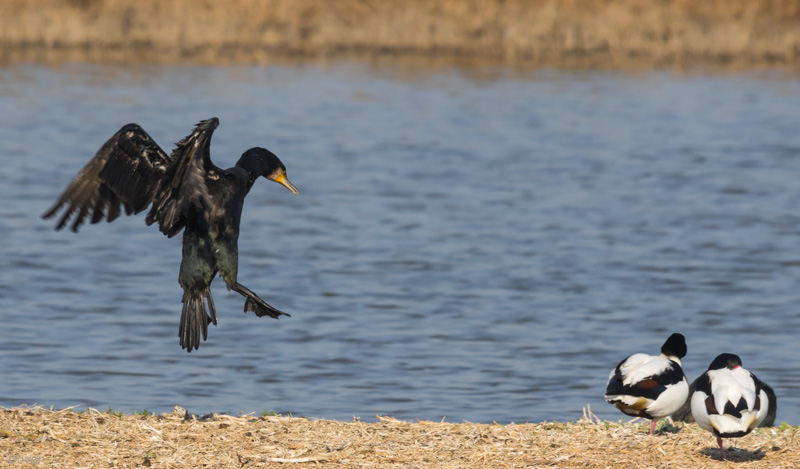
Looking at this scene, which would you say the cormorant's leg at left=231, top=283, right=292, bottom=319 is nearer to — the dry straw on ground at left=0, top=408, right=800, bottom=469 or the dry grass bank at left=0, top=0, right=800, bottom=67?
the dry straw on ground at left=0, top=408, right=800, bottom=469

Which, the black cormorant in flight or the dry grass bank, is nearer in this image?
the black cormorant in flight

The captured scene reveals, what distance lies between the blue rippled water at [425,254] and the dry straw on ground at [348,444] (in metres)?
1.98

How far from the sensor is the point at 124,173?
24.3 ft

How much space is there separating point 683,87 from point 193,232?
24.1 metres

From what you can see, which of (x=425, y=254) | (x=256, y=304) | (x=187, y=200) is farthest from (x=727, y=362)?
(x=425, y=254)

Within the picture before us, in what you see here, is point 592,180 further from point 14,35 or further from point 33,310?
point 14,35

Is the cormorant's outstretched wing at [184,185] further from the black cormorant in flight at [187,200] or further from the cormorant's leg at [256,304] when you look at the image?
the cormorant's leg at [256,304]

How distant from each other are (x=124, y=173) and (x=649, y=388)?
10.8 ft

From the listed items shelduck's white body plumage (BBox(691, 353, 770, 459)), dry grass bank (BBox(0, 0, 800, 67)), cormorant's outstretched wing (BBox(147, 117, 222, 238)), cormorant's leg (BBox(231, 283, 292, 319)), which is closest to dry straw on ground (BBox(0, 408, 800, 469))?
shelduck's white body plumage (BBox(691, 353, 770, 459))

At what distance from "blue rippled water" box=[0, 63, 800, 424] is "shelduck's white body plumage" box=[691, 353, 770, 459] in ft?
9.02

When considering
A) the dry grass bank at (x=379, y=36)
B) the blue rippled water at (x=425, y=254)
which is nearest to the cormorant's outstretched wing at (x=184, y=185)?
the blue rippled water at (x=425, y=254)

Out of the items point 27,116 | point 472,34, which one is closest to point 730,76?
point 472,34

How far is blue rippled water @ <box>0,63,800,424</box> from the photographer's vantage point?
9.77 meters

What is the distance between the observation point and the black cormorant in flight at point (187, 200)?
712cm
